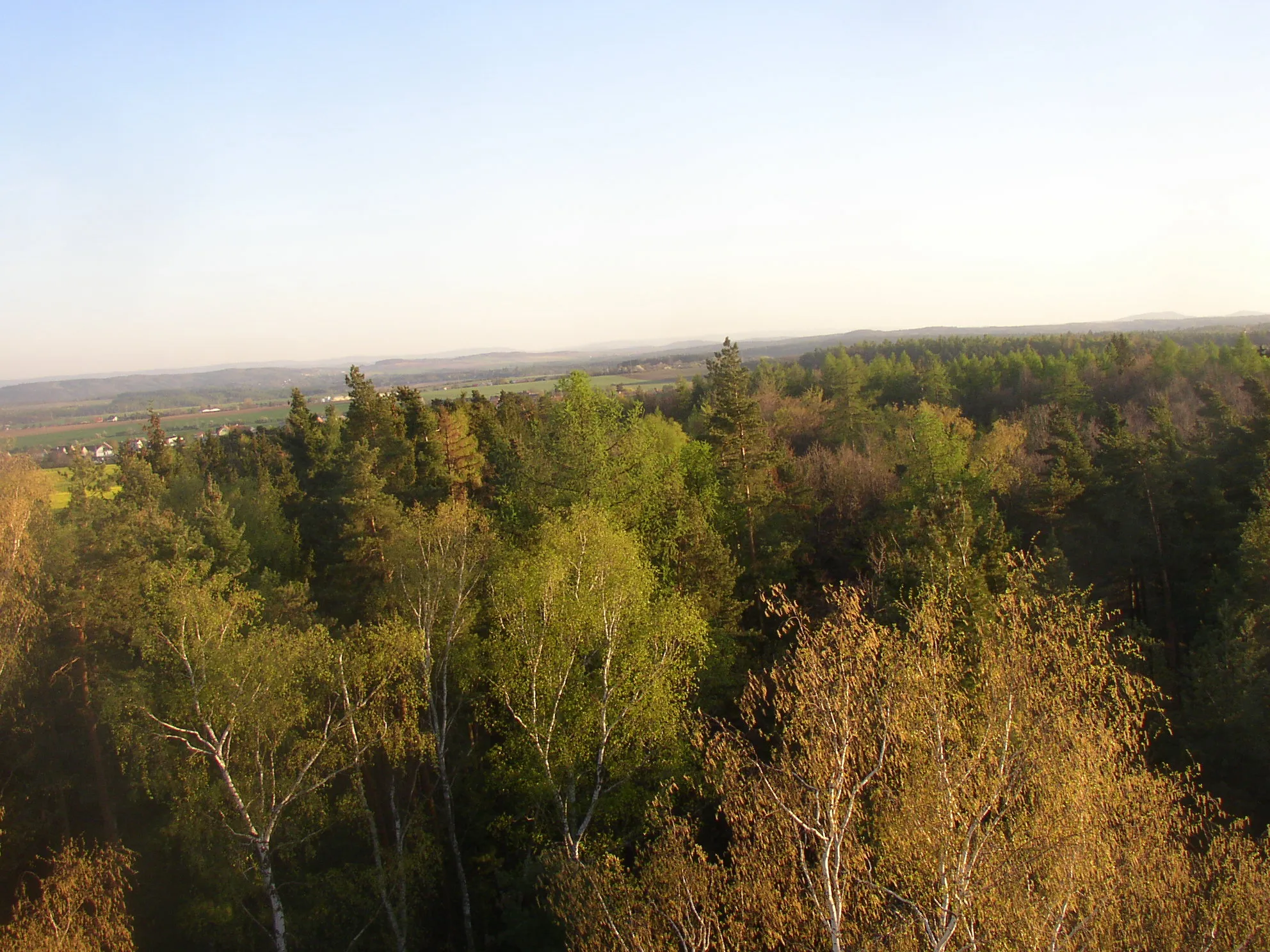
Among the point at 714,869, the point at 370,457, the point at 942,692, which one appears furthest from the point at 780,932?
the point at 370,457

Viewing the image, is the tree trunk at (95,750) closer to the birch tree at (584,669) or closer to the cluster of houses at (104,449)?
the birch tree at (584,669)

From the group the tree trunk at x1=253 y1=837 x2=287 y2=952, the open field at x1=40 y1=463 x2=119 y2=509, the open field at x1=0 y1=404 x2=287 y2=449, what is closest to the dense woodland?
the tree trunk at x1=253 y1=837 x2=287 y2=952

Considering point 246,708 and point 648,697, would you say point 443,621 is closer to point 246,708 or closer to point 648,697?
point 246,708

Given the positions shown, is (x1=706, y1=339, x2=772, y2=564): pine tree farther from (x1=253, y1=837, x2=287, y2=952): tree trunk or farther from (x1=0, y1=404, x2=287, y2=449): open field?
(x1=0, y1=404, x2=287, y2=449): open field

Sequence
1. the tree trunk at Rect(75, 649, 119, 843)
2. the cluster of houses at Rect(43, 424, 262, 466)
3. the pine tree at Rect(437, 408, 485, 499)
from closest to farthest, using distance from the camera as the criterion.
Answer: the tree trunk at Rect(75, 649, 119, 843)
the pine tree at Rect(437, 408, 485, 499)
the cluster of houses at Rect(43, 424, 262, 466)

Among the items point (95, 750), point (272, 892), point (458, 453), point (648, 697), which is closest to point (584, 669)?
point (648, 697)

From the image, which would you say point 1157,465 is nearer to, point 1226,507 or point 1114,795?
point 1226,507

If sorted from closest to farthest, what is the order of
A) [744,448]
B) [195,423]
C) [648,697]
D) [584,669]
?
1. [648,697]
2. [584,669]
3. [744,448]
4. [195,423]

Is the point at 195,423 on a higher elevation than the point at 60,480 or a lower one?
higher
